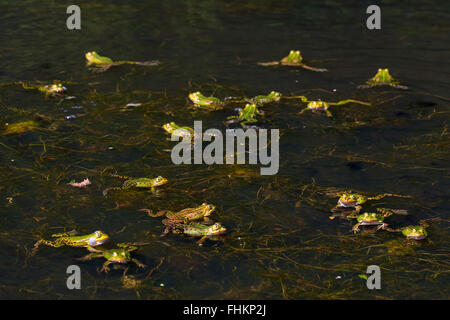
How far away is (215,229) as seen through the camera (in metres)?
5.95

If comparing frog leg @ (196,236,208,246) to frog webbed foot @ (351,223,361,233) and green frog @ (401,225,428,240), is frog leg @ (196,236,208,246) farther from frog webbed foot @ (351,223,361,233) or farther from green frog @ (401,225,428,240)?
green frog @ (401,225,428,240)

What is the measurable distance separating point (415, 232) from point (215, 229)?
6.65 feet

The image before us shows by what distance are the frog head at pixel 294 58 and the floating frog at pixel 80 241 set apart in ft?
17.7

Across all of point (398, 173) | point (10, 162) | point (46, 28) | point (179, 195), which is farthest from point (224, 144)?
point (46, 28)

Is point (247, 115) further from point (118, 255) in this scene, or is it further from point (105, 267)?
point (105, 267)

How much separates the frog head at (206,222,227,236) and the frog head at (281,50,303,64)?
4.85 meters

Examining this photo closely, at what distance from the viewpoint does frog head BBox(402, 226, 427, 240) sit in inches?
233

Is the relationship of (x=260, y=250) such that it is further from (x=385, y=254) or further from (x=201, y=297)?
(x=385, y=254)

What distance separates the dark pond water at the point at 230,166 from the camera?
18.2ft

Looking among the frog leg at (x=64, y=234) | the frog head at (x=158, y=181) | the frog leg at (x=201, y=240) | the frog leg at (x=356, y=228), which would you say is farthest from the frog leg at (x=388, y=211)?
the frog leg at (x=64, y=234)

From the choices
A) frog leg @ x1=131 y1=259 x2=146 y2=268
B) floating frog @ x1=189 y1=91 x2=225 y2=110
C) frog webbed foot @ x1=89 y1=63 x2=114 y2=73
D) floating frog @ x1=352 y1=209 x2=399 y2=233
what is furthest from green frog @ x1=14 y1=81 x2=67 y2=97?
floating frog @ x1=352 y1=209 x2=399 y2=233

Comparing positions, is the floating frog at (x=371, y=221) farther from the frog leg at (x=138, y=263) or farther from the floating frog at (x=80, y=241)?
the floating frog at (x=80, y=241)

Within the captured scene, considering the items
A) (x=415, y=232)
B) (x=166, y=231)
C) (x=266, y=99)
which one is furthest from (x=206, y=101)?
(x=415, y=232)
